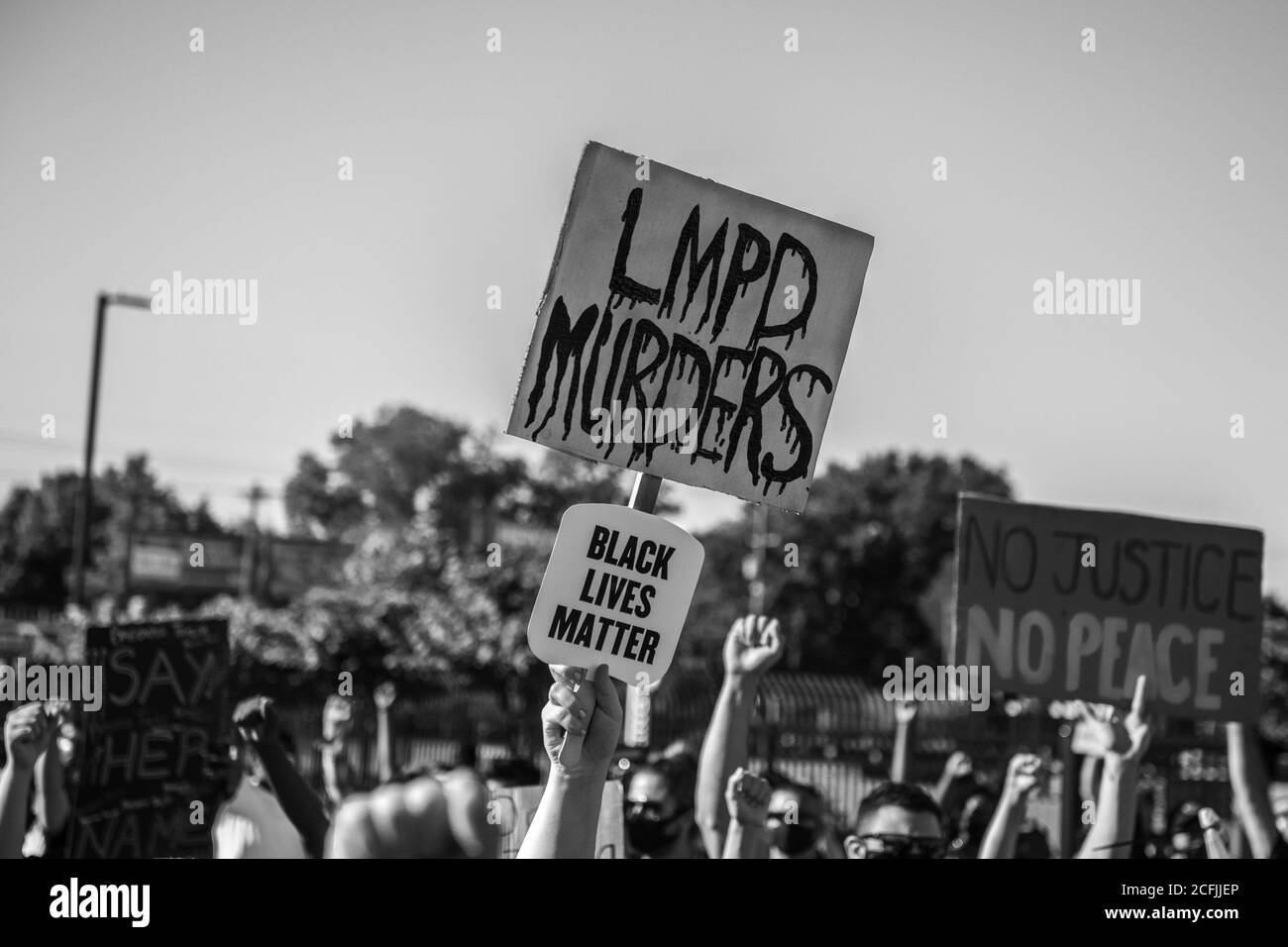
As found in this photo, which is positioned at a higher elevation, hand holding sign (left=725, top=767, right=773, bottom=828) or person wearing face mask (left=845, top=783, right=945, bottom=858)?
hand holding sign (left=725, top=767, right=773, bottom=828)

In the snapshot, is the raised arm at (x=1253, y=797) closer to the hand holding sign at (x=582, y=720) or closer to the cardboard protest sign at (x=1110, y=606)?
the cardboard protest sign at (x=1110, y=606)

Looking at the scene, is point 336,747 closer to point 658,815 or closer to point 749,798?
point 658,815

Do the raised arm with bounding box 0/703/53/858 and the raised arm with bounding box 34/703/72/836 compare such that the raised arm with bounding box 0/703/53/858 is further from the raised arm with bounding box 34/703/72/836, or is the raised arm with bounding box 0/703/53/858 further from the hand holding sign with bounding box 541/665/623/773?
the hand holding sign with bounding box 541/665/623/773

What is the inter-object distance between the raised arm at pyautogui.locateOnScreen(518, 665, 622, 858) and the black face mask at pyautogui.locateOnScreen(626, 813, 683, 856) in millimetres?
2730

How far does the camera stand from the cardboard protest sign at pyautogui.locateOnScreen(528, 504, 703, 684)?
3.24 meters

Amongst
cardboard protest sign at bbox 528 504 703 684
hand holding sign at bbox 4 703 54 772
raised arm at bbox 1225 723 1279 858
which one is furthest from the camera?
raised arm at bbox 1225 723 1279 858

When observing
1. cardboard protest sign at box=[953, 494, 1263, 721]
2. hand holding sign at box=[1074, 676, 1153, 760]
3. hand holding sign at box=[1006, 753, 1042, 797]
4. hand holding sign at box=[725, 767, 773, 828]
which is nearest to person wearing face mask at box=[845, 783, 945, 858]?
hand holding sign at box=[1006, 753, 1042, 797]

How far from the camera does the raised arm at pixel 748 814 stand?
157 inches

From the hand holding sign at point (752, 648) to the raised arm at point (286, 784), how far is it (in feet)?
4.41

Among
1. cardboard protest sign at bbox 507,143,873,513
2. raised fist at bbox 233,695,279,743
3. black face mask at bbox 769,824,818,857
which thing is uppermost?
cardboard protest sign at bbox 507,143,873,513

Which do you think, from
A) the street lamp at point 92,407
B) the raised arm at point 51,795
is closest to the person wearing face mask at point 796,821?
the raised arm at point 51,795

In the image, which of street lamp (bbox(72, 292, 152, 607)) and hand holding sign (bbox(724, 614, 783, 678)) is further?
street lamp (bbox(72, 292, 152, 607))

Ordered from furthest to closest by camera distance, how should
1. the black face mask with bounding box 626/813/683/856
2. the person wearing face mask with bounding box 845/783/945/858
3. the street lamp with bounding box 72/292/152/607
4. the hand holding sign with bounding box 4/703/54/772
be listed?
the street lamp with bounding box 72/292/152/607, the black face mask with bounding box 626/813/683/856, the person wearing face mask with bounding box 845/783/945/858, the hand holding sign with bounding box 4/703/54/772
